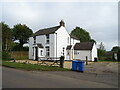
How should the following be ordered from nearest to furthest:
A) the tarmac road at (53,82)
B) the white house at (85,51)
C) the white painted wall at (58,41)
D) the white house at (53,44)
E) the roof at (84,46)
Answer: the tarmac road at (53,82) → the white painted wall at (58,41) → the white house at (53,44) → the white house at (85,51) → the roof at (84,46)

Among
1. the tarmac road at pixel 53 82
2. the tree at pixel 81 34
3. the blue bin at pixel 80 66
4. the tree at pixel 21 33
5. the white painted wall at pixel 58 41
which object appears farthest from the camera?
the tree at pixel 81 34

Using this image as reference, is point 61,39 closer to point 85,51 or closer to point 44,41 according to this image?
point 44,41

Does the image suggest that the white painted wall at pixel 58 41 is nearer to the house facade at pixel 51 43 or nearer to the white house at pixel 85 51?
the house facade at pixel 51 43

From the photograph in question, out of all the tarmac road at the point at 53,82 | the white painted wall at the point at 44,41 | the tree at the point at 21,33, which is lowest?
the tarmac road at the point at 53,82

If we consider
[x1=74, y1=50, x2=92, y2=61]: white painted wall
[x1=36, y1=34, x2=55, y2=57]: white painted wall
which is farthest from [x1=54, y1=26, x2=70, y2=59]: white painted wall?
[x1=74, y1=50, x2=92, y2=61]: white painted wall

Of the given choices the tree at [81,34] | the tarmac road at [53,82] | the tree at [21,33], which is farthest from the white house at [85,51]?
the tree at [81,34]

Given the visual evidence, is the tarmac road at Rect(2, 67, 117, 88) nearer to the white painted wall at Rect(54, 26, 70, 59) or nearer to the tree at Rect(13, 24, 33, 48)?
the white painted wall at Rect(54, 26, 70, 59)

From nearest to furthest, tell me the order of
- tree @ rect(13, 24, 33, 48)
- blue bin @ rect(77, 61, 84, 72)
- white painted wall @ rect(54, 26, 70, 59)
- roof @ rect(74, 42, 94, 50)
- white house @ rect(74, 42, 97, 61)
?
blue bin @ rect(77, 61, 84, 72), white painted wall @ rect(54, 26, 70, 59), white house @ rect(74, 42, 97, 61), roof @ rect(74, 42, 94, 50), tree @ rect(13, 24, 33, 48)

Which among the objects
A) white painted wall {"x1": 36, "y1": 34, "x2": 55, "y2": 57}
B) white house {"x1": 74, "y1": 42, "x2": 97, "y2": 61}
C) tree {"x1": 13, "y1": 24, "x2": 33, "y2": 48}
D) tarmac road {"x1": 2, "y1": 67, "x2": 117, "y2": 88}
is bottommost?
tarmac road {"x1": 2, "y1": 67, "x2": 117, "y2": 88}

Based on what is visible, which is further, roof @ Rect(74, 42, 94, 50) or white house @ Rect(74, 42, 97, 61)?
roof @ Rect(74, 42, 94, 50)

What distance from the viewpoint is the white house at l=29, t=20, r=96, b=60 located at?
108ft

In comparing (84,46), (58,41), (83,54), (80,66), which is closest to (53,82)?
(80,66)

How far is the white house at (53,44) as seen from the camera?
32.9 m

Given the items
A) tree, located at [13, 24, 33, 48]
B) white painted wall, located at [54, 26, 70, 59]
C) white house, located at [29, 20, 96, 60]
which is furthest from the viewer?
tree, located at [13, 24, 33, 48]
